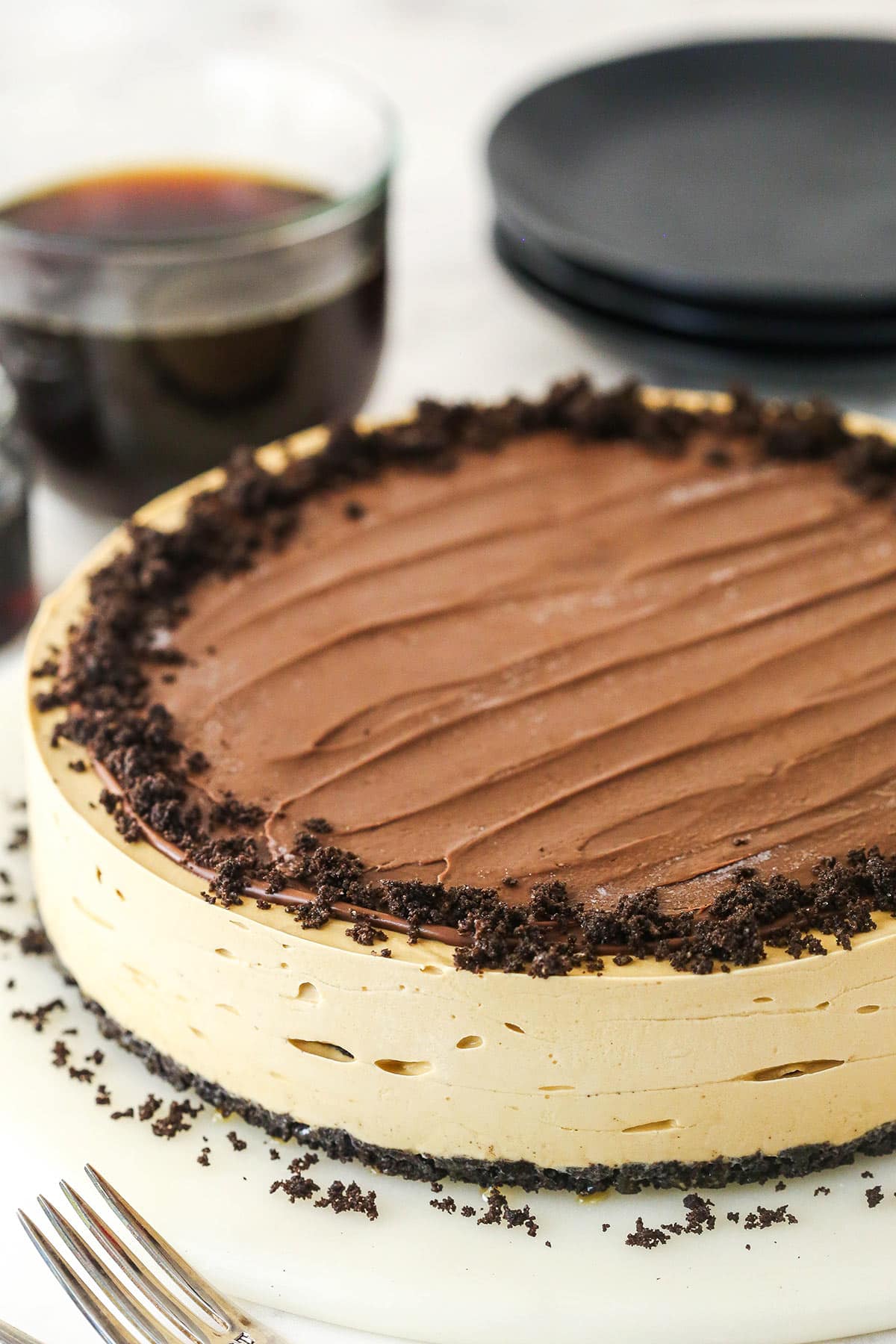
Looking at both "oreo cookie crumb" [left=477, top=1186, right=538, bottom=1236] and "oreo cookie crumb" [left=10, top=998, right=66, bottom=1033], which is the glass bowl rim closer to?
"oreo cookie crumb" [left=10, top=998, right=66, bottom=1033]

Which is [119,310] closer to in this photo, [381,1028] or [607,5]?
[381,1028]

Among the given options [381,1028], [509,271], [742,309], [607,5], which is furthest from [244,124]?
[607,5]

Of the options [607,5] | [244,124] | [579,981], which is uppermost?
[607,5]

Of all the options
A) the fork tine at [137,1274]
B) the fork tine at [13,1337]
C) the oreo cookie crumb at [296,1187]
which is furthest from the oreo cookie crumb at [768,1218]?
the fork tine at [13,1337]

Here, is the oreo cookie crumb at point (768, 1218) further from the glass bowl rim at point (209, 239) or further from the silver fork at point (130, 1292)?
the glass bowl rim at point (209, 239)

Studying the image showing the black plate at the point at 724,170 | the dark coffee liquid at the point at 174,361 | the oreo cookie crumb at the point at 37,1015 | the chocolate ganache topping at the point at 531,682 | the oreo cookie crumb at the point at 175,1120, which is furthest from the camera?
the black plate at the point at 724,170

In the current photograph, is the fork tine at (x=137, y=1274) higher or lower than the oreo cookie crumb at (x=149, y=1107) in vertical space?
lower
